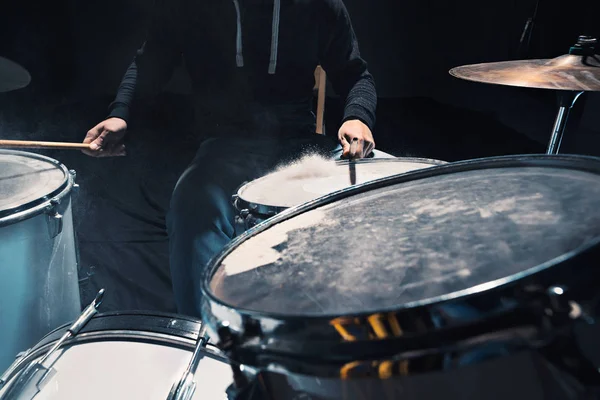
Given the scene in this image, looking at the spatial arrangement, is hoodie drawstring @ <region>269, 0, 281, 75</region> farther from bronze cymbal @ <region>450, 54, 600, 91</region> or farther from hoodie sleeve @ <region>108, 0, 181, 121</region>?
bronze cymbal @ <region>450, 54, 600, 91</region>

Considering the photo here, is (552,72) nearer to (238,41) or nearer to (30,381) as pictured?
(238,41)

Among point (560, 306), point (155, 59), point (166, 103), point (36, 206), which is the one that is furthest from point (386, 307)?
point (166, 103)

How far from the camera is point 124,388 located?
2.74 ft

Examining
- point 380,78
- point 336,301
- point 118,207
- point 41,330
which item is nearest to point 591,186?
point 336,301

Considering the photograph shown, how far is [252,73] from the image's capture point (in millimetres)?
1920

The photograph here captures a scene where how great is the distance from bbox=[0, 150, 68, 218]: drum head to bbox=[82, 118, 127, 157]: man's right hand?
180 mm

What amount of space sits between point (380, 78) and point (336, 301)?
17.9ft

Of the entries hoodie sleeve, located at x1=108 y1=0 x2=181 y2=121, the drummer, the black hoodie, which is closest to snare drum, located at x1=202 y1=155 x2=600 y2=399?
the drummer

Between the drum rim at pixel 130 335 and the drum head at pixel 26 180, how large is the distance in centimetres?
35

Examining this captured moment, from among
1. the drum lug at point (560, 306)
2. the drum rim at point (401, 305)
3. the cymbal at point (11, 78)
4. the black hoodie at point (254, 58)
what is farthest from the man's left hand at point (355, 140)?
the cymbal at point (11, 78)

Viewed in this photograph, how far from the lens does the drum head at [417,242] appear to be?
0.48 metres

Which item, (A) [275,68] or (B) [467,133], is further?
(B) [467,133]

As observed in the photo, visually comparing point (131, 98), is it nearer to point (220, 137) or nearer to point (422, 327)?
point (220, 137)

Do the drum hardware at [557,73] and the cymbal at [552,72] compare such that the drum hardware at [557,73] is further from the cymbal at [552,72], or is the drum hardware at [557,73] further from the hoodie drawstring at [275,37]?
the hoodie drawstring at [275,37]
